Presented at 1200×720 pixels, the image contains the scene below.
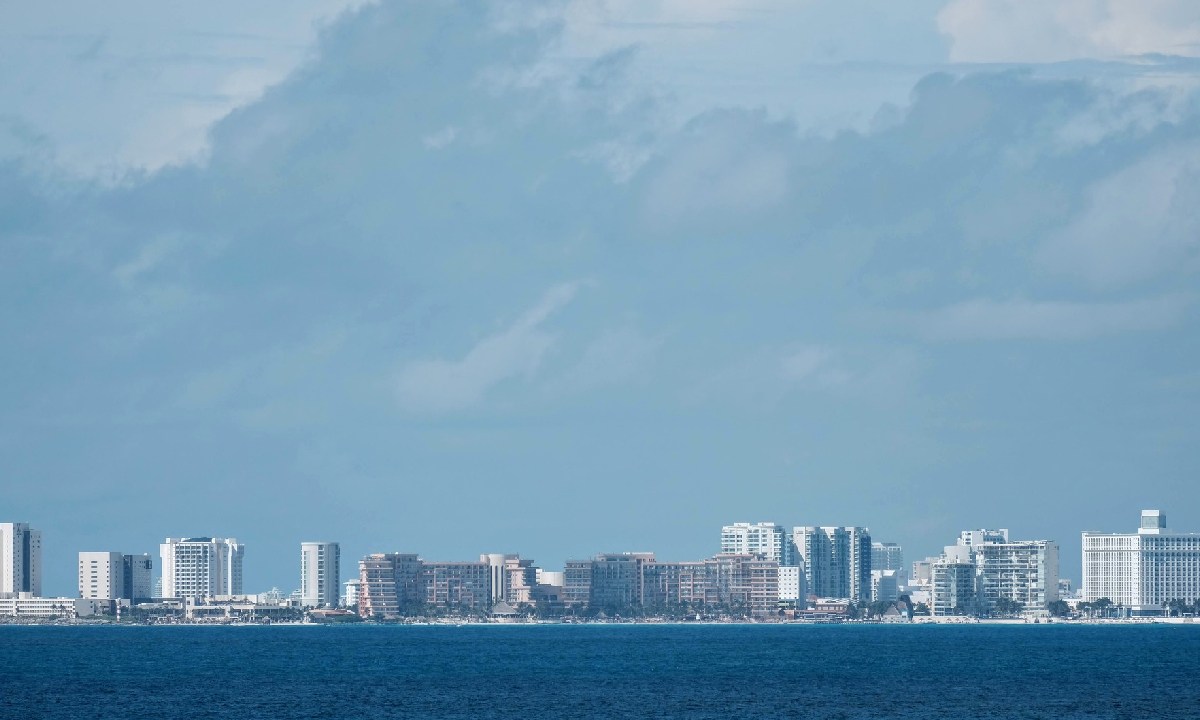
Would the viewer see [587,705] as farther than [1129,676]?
No

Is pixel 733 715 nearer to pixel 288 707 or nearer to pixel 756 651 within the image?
pixel 288 707

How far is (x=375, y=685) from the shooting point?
11869 cm

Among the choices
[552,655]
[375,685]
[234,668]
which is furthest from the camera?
[552,655]

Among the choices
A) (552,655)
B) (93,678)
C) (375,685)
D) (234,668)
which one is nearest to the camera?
(375,685)

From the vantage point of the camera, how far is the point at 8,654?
571ft

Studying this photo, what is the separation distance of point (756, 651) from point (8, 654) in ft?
217

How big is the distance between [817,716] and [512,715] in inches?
561

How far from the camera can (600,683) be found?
12100 centimetres

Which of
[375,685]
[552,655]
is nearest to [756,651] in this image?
[552,655]

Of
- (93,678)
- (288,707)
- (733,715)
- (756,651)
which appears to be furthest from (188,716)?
(756,651)

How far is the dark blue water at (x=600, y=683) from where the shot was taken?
9606cm

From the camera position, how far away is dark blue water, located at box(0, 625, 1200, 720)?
9606 cm

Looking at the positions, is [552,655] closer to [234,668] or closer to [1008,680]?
[234,668]

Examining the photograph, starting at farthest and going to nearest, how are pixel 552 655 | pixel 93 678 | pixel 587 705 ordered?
pixel 552 655, pixel 93 678, pixel 587 705
